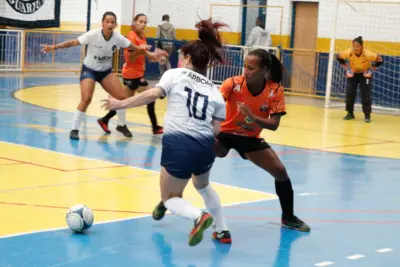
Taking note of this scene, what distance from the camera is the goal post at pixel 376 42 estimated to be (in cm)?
2364

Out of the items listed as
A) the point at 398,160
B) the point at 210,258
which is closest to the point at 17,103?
the point at 398,160

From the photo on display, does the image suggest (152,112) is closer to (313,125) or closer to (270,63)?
(313,125)

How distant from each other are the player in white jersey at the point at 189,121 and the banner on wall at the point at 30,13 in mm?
21626

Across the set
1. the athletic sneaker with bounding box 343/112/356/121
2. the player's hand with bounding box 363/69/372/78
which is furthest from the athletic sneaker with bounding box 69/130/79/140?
the player's hand with bounding box 363/69/372/78

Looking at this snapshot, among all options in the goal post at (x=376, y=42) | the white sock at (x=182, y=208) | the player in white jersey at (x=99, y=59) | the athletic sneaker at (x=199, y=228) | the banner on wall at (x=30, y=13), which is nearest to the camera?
the athletic sneaker at (x=199, y=228)

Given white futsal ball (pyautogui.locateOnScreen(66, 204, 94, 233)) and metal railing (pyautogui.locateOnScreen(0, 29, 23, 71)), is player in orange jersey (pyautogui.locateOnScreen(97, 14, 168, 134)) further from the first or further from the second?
metal railing (pyautogui.locateOnScreen(0, 29, 23, 71))

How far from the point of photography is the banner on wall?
2764 centimetres

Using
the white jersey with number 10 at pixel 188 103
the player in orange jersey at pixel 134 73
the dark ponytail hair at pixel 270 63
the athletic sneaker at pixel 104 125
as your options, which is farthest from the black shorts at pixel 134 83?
the white jersey with number 10 at pixel 188 103

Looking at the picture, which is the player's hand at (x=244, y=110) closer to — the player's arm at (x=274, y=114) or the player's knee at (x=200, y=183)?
the player's arm at (x=274, y=114)

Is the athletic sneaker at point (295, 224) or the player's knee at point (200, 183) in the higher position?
the player's knee at point (200, 183)

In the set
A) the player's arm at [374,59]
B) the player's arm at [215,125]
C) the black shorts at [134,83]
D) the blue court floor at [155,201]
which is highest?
the player's arm at [374,59]

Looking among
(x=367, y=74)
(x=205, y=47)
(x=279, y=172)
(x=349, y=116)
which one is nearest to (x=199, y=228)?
(x=205, y=47)

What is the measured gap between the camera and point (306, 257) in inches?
290

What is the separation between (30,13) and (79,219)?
2160 cm
